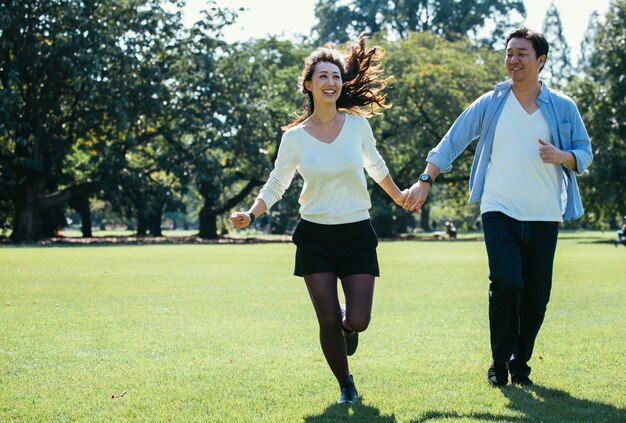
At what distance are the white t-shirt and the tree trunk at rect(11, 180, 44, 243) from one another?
34635mm

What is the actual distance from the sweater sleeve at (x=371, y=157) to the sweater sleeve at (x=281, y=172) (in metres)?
0.52

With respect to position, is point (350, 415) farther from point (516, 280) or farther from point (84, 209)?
point (84, 209)

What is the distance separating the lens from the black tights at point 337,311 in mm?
5855

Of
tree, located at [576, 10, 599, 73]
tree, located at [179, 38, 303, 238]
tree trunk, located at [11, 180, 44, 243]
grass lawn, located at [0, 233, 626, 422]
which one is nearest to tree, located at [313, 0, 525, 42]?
tree, located at [576, 10, 599, 73]

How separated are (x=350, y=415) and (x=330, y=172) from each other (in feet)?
5.40

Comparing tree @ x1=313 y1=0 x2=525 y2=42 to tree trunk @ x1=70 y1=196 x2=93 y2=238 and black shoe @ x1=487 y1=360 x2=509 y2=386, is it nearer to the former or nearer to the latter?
tree trunk @ x1=70 y1=196 x2=93 y2=238

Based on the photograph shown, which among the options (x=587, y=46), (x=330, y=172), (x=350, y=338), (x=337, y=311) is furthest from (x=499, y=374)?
(x=587, y=46)

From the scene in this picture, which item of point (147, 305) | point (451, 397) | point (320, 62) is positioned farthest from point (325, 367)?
point (147, 305)

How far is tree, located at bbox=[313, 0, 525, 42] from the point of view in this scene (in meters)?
66.6

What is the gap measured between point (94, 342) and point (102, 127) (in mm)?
34230

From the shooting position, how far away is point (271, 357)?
25.0ft

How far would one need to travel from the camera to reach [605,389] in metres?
6.16

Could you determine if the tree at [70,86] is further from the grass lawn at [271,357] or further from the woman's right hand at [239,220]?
the woman's right hand at [239,220]

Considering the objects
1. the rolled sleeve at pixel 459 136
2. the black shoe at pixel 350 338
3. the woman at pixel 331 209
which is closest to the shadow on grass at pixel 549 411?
the woman at pixel 331 209
